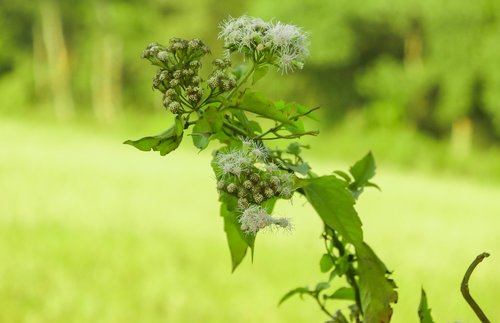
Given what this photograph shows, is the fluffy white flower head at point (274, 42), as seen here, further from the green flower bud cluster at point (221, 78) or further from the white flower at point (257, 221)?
the white flower at point (257, 221)

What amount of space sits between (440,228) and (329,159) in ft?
43.9

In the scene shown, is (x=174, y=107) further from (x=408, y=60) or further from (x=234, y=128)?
(x=408, y=60)

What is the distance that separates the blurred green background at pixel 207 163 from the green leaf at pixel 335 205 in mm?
109

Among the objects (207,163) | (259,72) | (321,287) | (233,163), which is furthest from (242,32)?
(207,163)

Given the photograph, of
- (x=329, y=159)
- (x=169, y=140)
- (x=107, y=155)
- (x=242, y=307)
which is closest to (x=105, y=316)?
(x=242, y=307)

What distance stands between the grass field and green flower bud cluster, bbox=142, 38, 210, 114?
4.95 m

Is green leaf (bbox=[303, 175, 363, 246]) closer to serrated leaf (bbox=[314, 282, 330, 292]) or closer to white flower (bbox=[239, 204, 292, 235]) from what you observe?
white flower (bbox=[239, 204, 292, 235])

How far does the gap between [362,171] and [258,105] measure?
33 centimetres

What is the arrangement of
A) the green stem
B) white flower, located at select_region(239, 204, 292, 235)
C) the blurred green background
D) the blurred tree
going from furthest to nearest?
1. the blurred tree
2. the blurred green background
3. the green stem
4. white flower, located at select_region(239, 204, 292, 235)

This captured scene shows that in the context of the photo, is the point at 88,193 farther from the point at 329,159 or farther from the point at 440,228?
the point at 329,159

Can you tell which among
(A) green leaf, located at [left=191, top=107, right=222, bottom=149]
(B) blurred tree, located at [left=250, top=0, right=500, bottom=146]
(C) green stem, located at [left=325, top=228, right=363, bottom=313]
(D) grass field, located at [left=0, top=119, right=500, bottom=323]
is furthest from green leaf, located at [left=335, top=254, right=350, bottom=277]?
(B) blurred tree, located at [left=250, top=0, right=500, bottom=146]

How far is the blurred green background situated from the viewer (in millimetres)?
6797

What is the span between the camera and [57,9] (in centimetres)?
3344

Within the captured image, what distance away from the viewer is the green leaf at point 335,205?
75cm
